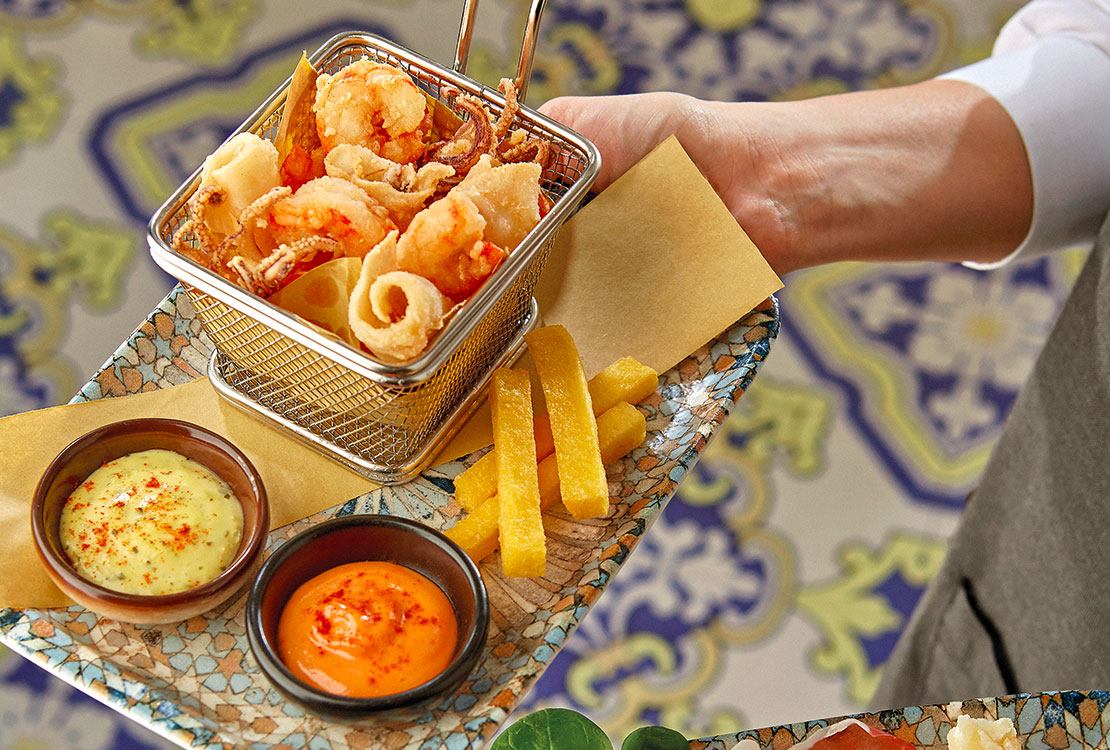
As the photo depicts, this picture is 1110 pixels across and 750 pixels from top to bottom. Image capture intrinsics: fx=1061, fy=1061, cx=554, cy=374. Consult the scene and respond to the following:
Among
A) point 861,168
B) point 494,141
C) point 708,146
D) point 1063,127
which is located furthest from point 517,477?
point 1063,127

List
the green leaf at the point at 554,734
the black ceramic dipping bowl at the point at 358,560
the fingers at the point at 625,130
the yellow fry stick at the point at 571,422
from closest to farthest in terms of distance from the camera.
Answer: the green leaf at the point at 554,734, the black ceramic dipping bowl at the point at 358,560, the yellow fry stick at the point at 571,422, the fingers at the point at 625,130

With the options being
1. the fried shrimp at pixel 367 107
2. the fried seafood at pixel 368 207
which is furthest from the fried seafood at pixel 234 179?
the fried shrimp at pixel 367 107

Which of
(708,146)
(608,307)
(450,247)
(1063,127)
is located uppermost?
(1063,127)

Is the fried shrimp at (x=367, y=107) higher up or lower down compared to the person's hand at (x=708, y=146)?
lower down

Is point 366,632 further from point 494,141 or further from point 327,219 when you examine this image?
point 494,141

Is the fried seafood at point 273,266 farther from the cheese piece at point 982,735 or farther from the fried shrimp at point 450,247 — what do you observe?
the cheese piece at point 982,735

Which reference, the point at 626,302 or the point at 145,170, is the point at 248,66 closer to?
the point at 145,170

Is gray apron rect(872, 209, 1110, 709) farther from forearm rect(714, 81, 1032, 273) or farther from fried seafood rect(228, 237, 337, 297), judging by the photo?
fried seafood rect(228, 237, 337, 297)
